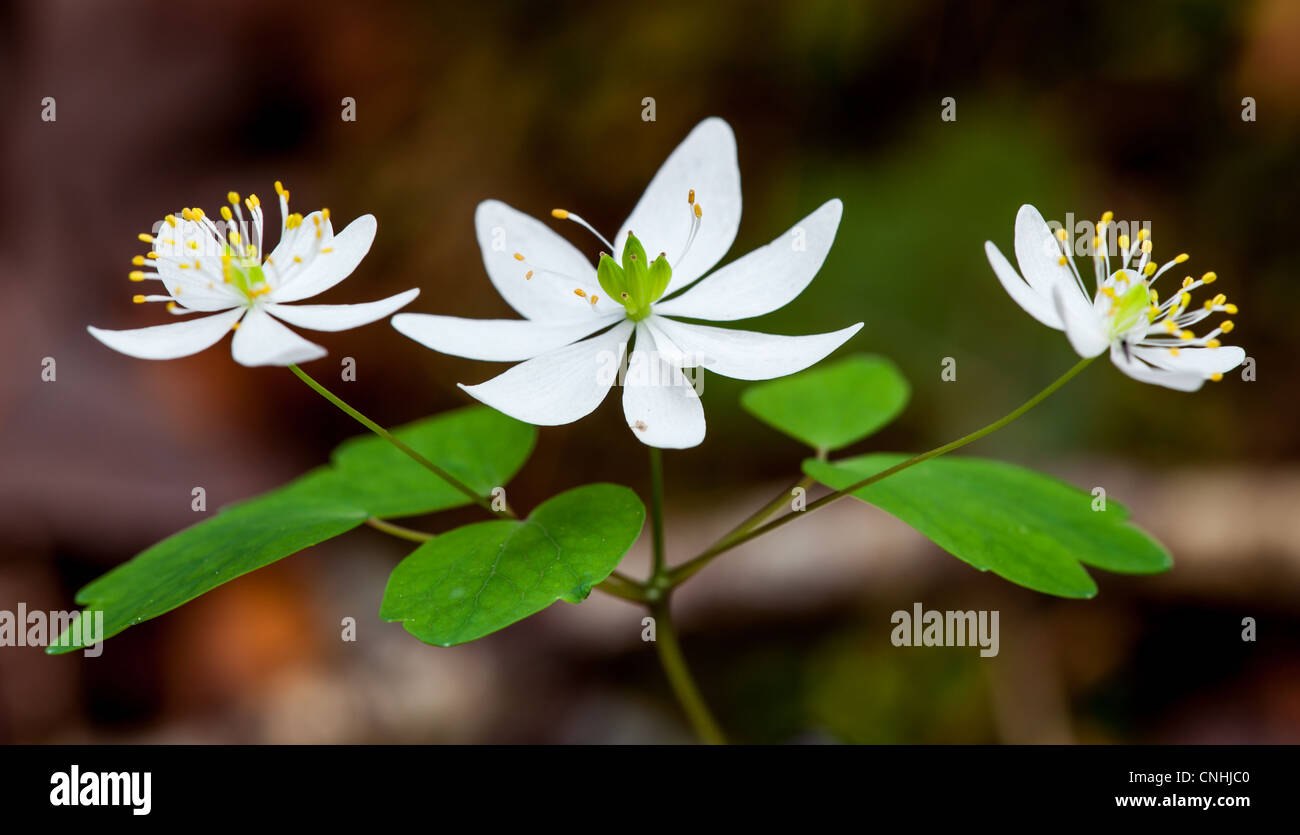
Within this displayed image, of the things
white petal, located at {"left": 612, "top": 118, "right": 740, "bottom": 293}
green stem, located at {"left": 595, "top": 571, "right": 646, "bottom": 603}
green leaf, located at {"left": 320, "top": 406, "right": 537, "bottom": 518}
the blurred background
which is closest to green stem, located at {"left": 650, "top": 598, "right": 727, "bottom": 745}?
green stem, located at {"left": 595, "top": 571, "right": 646, "bottom": 603}

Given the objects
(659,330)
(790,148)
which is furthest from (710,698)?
(790,148)

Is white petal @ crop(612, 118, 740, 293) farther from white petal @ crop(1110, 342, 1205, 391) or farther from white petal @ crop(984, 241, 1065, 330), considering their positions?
white petal @ crop(1110, 342, 1205, 391)

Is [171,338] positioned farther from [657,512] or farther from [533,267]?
[657,512]

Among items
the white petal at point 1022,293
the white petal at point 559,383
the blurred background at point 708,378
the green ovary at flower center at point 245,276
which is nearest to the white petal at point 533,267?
the white petal at point 559,383
